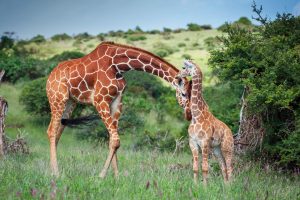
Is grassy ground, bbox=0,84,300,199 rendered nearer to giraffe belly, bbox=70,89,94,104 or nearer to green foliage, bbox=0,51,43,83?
giraffe belly, bbox=70,89,94,104

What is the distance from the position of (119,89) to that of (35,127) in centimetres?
1505

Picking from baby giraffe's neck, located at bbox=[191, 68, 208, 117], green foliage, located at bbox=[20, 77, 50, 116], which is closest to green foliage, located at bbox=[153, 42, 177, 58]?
green foliage, located at bbox=[20, 77, 50, 116]

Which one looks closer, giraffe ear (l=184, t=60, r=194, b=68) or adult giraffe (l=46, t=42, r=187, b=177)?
giraffe ear (l=184, t=60, r=194, b=68)

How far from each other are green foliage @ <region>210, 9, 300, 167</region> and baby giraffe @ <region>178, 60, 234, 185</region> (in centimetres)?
185

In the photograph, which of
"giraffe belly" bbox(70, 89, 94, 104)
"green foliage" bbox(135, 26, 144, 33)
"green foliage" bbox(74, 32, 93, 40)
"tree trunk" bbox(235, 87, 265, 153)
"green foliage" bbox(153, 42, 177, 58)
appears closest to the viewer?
"giraffe belly" bbox(70, 89, 94, 104)

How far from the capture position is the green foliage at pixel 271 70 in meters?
11.3

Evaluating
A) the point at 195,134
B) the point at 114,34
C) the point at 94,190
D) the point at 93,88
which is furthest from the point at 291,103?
the point at 114,34

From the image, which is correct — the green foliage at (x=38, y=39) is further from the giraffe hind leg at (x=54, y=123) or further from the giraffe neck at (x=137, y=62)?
the giraffe neck at (x=137, y=62)

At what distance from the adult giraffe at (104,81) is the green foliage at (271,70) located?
264cm

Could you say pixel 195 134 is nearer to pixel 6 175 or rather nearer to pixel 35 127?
pixel 6 175

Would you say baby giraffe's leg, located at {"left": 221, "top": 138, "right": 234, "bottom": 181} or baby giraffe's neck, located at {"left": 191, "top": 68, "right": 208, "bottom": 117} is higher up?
baby giraffe's neck, located at {"left": 191, "top": 68, "right": 208, "bottom": 117}

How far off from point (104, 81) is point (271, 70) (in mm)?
4028

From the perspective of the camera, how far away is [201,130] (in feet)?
30.1

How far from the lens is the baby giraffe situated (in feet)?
30.1
